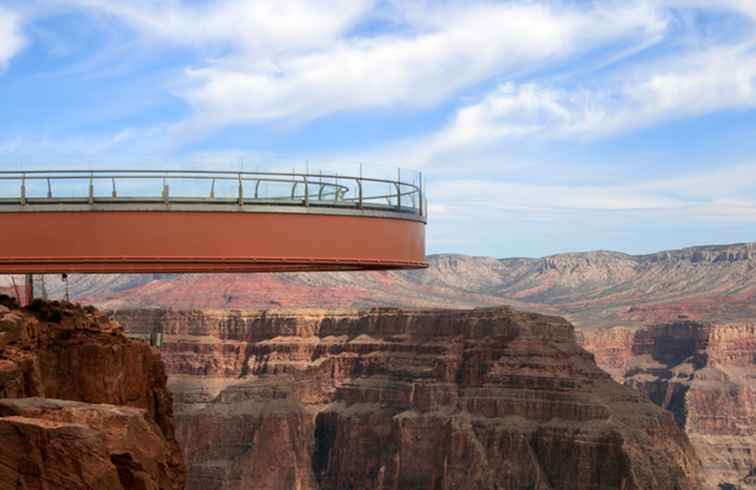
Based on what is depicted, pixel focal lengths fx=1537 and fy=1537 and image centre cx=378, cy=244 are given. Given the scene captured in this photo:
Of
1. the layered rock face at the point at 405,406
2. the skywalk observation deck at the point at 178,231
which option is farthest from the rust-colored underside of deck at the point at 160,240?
the layered rock face at the point at 405,406

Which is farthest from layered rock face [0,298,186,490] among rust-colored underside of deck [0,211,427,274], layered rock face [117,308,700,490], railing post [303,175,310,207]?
layered rock face [117,308,700,490]

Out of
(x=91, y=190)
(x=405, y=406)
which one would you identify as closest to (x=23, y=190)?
(x=91, y=190)

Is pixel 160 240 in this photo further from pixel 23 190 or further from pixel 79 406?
pixel 79 406

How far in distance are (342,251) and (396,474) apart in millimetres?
140615

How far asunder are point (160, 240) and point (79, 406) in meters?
7.57

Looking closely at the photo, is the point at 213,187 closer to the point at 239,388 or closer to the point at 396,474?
the point at 396,474

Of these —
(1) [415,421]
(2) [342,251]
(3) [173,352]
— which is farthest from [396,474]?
(2) [342,251]

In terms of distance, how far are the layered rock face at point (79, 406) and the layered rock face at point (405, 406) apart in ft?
398

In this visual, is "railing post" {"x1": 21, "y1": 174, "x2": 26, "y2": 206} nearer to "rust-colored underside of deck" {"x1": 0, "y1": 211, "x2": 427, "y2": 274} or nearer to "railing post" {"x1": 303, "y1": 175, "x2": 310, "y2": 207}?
"rust-colored underside of deck" {"x1": 0, "y1": 211, "x2": 427, "y2": 274}

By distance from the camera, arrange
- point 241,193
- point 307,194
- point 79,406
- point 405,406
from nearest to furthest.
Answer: point 79,406 → point 241,193 → point 307,194 → point 405,406

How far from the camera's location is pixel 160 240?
32.0 meters

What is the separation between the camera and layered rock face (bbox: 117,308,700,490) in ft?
522

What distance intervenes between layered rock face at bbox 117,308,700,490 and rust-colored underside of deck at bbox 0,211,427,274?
405 ft

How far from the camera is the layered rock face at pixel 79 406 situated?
2325 cm
